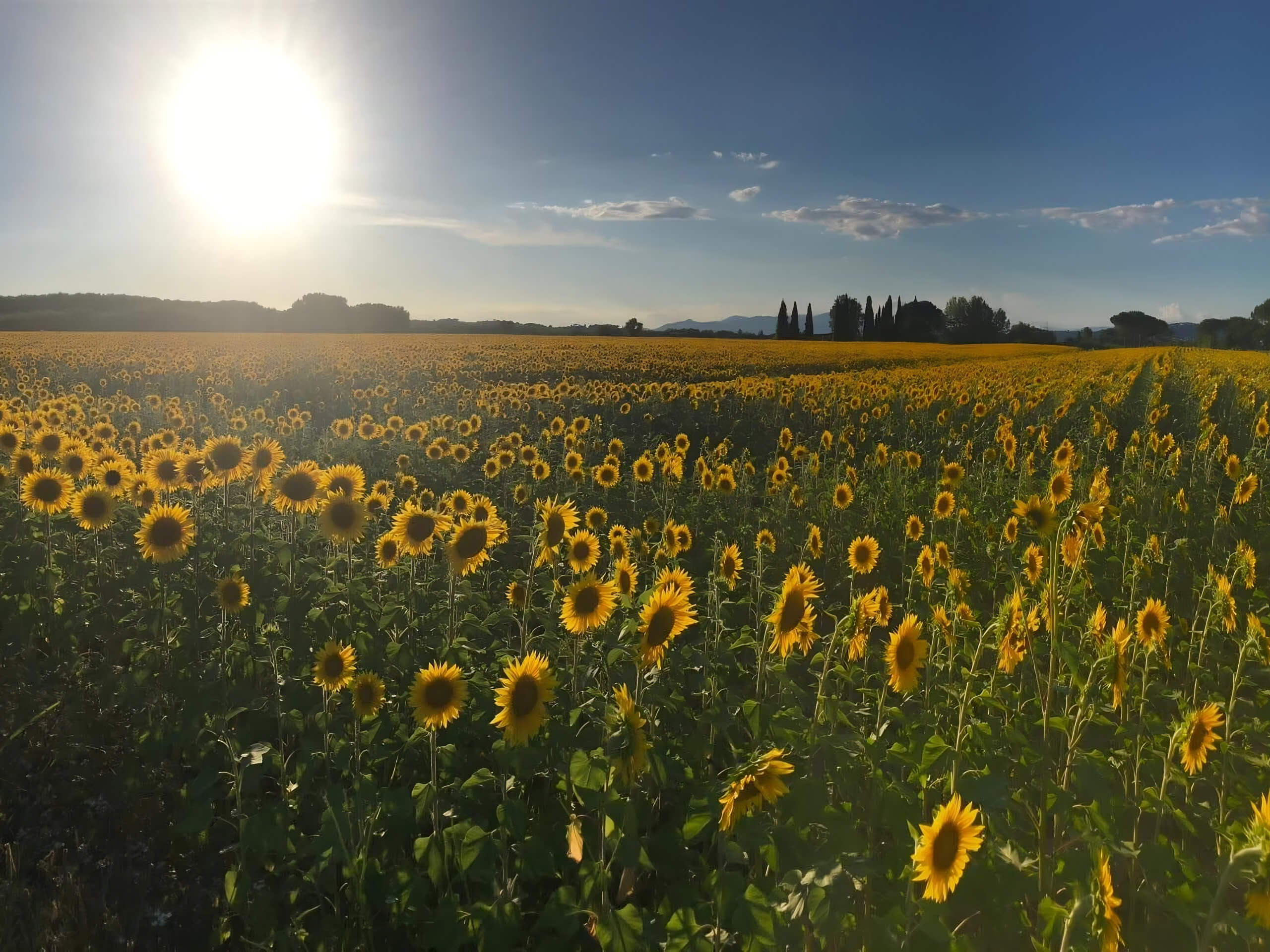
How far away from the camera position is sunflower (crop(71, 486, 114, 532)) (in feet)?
17.0

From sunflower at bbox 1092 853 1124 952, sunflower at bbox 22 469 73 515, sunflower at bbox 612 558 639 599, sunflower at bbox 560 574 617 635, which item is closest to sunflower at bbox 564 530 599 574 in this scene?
sunflower at bbox 612 558 639 599

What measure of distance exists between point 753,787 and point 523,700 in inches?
42.9

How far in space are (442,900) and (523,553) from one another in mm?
5534

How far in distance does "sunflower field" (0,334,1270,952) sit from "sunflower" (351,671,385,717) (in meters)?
0.01

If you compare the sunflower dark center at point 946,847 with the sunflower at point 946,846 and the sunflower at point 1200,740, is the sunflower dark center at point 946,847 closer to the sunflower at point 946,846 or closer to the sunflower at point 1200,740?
the sunflower at point 946,846

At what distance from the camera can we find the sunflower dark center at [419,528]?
14.5 ft

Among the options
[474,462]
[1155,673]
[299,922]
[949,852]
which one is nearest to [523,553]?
[474,462]

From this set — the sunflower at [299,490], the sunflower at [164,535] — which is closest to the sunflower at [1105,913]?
the sunflower at [299,490]

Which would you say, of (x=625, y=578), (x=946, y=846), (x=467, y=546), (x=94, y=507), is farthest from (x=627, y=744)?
(x=94, y=507)

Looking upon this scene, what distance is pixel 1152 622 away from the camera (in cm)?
353

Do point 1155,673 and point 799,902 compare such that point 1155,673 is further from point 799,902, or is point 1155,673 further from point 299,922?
point 299,922

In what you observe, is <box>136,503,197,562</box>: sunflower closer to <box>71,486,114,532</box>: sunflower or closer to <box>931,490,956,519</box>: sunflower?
<box>71,486,114,532</box>: sunflower

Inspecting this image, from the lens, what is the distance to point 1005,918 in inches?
101

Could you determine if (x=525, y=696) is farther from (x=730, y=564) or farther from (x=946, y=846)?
(x=730, y=564)
